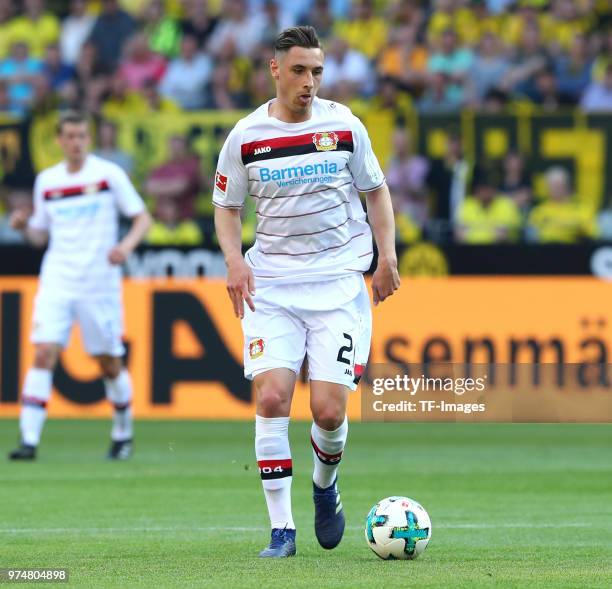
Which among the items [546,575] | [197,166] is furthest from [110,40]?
[546,575]

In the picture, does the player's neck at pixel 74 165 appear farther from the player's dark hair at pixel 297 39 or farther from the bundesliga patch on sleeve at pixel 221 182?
the player's dark hair at pixel 297 39

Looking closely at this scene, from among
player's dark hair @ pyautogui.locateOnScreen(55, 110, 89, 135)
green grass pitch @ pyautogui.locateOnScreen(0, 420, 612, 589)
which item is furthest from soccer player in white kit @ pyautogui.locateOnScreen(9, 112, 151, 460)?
green grass pitch @ pyautogui.locateOnScreen(0, 420, 612, 589)

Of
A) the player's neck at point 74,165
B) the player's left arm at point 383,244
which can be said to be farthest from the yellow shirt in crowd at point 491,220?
the player's left arm at point 383,244

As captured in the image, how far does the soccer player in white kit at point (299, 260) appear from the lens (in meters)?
6.95

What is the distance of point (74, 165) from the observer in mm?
12039

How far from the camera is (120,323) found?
40.2 ft

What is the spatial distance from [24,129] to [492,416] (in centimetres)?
1033

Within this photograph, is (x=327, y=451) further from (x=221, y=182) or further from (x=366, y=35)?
(x=366, y=35)

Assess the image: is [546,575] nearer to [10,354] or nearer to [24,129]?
[10,354]

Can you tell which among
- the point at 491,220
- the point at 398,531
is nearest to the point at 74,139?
the point at 398,531

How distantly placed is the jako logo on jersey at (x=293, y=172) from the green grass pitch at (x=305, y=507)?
166 cm

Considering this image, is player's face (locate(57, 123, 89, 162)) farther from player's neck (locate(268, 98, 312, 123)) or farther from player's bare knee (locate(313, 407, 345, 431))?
player's bare knee (locate(313, 407, 345, 431))

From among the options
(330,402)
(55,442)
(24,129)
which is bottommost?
(55,442)

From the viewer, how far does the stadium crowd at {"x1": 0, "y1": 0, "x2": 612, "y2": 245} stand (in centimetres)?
1694
